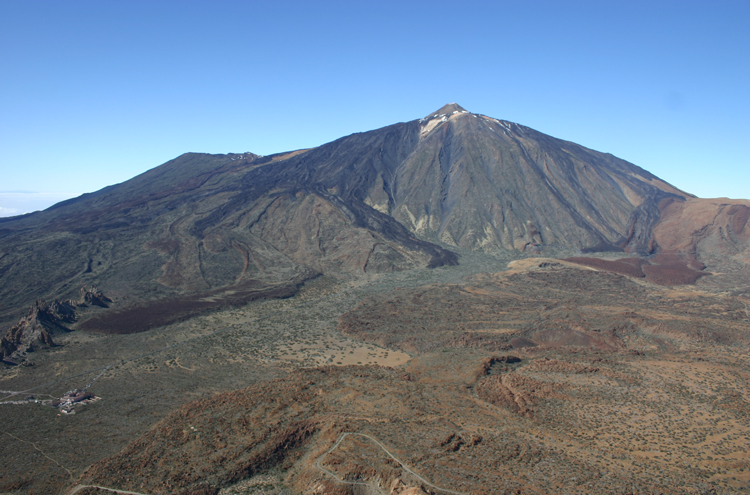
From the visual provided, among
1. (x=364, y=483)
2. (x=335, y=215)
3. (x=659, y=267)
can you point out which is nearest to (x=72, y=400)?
(x=364, y=483)

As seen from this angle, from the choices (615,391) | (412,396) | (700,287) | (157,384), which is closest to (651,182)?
(700,287)

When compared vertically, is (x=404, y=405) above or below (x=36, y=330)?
below

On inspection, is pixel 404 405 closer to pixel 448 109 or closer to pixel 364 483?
pixel 364 483

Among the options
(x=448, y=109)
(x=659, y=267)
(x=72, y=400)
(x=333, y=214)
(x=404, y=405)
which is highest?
(x=448, y=109)

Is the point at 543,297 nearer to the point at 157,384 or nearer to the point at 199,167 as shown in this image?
the point at 157,384

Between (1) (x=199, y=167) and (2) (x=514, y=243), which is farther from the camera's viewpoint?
(1) (x=199, y=167)
